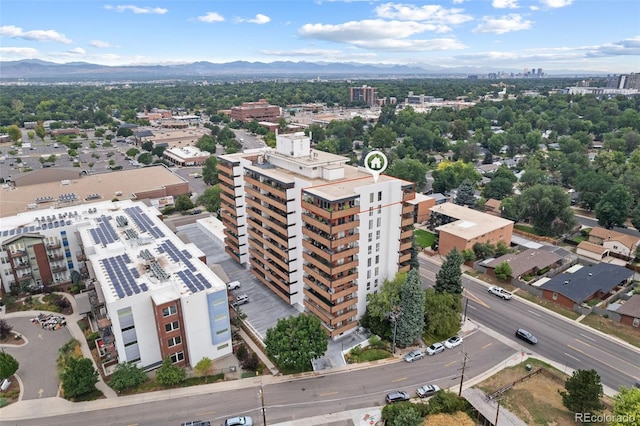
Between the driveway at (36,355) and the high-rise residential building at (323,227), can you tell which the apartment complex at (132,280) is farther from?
the high-rise residential building at (323,227)

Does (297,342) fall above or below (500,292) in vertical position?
above

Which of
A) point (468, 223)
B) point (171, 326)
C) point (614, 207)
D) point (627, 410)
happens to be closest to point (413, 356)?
point (627, 410)

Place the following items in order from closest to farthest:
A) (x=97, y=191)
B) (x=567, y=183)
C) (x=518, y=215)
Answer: (x=518, y=215) < (x=97, y=191) < (x=567, y=183)

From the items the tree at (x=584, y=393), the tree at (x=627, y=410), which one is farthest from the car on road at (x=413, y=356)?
the tree at (x=627, y=410)

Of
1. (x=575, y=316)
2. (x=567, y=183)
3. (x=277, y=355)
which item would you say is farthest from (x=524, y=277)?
(x=567, y=183)

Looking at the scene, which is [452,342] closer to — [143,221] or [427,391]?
[427,391]

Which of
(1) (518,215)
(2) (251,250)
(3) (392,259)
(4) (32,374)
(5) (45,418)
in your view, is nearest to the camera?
(5) (45,418)

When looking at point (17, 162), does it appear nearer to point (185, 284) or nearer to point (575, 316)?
point (185, 284)
